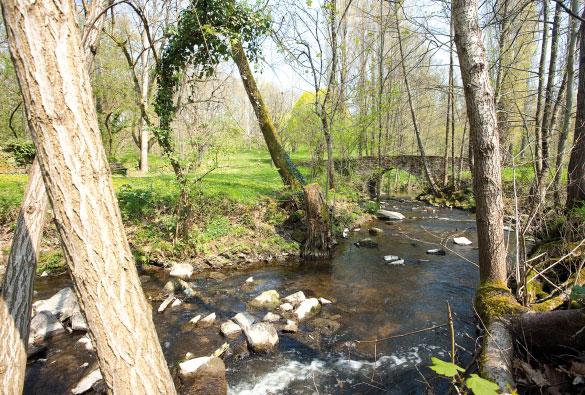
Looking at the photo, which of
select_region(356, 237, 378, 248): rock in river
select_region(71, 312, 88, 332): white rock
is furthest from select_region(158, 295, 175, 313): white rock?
select_region(356, 237, 378, 248): rock in river

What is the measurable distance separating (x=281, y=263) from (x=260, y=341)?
3.73 meters

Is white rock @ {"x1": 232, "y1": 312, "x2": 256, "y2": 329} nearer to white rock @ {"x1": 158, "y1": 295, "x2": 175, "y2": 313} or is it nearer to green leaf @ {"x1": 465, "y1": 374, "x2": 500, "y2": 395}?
white rock @ {"x1": 158, "y1": 295, "x2": 175, "y2": 313}

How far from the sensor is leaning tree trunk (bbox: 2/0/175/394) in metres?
1.58

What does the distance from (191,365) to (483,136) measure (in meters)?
4.16

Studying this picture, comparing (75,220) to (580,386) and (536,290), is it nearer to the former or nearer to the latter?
(580,386)

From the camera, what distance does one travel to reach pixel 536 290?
4098 millimetres

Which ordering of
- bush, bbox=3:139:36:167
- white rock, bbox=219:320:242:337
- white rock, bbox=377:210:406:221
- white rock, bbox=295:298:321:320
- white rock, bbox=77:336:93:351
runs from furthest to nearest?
1. white rock, bbox=377:210:406:221
2. bush, bbox=3:139:36:167
3. white rock, bbox=295:298:321:320
4. white rock, bbox=219:320:242:337
5. white rock, bbox=77:336:93:351

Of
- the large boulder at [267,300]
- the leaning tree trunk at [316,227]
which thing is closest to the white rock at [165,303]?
the large boulder at [267,300]

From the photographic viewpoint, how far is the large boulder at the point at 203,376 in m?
3.48

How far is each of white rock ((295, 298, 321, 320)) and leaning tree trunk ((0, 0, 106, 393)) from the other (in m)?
3.50

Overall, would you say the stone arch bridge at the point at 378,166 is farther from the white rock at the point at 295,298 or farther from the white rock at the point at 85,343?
the white rock at the point at 85,343

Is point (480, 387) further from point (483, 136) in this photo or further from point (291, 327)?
point (291, 327)

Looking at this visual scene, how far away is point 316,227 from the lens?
8.66m

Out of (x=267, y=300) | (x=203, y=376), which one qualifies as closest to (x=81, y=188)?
(x=203, y=376)
